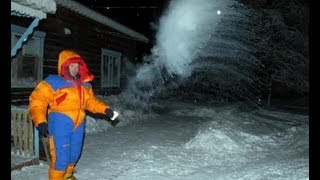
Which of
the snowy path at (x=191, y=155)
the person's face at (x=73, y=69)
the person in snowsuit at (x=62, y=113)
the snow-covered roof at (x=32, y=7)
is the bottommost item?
the snowy path at (x=191, y=155)

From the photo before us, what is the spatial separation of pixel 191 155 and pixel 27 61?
18.1 ft

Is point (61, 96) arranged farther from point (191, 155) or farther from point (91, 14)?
point (91, 14)

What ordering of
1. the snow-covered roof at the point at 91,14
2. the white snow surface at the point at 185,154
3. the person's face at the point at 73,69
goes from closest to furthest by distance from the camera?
the person's face at the point at 73,69 → the white snow surface at the point at 185,154 → the snow-covered roof at the point at 91,14

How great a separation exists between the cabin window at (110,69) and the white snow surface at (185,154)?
13.8 feet

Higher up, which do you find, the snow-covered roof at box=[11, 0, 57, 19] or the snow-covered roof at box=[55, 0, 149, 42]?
the snow-covered roof at box=[55, 0, 149, 42]

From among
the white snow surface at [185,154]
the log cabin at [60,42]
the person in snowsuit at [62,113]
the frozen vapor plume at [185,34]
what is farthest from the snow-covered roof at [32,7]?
the frozen vapor plume at [185,34]

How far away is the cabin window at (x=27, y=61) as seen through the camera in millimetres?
10097

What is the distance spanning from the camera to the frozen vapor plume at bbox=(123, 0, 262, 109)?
24.9m

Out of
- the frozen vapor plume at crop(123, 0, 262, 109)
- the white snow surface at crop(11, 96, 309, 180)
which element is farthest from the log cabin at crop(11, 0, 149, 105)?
the frozen vapor plume at crop(123, 0, 262, 109)

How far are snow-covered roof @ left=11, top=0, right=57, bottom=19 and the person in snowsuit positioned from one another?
2.26 meters

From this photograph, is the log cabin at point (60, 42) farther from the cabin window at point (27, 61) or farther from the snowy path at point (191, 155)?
the snowy path at point (191, 155)

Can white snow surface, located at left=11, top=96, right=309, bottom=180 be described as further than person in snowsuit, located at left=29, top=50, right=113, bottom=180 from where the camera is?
Yes

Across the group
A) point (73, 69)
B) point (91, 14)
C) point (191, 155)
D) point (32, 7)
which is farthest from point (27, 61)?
point (73, 69)

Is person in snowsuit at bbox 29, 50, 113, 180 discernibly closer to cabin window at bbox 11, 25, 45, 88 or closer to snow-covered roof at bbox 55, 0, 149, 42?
cabin window at bbox 11, 25, 45, 88
